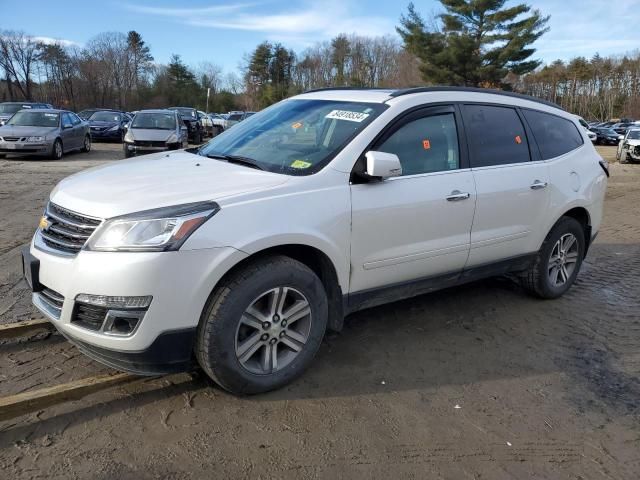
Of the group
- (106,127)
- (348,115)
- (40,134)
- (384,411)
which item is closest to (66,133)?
(40,134)

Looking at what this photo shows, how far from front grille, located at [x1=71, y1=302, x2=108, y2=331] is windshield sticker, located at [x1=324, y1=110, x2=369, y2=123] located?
2.05 metres

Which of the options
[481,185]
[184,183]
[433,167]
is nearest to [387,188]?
[433,167]

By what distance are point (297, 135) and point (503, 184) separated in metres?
1.71

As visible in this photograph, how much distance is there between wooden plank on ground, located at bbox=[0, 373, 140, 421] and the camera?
2883mm

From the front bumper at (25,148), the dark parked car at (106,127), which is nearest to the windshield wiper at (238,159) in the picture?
the front bumper at (25,148)

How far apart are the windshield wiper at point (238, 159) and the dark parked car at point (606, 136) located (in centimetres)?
4361

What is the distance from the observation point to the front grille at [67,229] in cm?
296

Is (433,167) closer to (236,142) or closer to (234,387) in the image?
(236,142)

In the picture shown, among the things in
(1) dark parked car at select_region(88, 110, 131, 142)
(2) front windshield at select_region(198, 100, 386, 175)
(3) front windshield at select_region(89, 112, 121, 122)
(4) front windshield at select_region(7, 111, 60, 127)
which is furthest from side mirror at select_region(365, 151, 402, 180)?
(3) front windshield at select_region(89, 112, 121, 122)

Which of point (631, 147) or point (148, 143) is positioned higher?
point (148, 143)

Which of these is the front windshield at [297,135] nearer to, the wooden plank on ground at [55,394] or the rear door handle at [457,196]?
the rear door handle at [457,196]

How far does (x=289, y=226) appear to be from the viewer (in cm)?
316

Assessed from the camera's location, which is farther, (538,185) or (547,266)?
(547,266)

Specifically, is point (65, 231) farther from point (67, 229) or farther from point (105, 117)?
point (105, 117)
